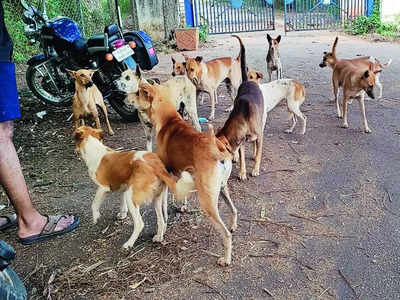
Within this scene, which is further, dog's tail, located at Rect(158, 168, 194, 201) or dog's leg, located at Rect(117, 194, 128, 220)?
dog's leg, located at Rect(117, 194, 128, 220)

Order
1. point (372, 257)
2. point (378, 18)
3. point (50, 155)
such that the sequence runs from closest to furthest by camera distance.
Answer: point (372, 257)
point (50, 155)
point (378, 18)

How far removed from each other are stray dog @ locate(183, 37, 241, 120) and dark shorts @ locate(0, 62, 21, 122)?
3.66 meters

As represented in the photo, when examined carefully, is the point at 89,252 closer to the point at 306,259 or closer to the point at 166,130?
the point at 166,130

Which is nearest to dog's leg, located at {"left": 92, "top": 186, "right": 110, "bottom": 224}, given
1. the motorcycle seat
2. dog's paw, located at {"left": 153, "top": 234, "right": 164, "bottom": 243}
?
dog's paw, located at {"left": 153, "top": 234, "right": 164, "bottom": 243}

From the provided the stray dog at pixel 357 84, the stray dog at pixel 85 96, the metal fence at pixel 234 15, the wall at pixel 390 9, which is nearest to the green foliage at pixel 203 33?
the metal fence at pixel 234 15

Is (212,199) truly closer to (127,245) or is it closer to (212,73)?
(127,245)

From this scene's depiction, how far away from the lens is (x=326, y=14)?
57.0 ft

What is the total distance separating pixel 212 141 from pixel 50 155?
3258mm

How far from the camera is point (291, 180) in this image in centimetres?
467

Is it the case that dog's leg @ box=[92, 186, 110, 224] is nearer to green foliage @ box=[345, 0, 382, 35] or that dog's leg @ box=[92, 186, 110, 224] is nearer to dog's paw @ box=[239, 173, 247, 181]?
dog's paw @ box=[239, 173, 247, 181]

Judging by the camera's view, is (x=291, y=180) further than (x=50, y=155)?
No

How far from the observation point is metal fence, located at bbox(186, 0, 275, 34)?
677 inches

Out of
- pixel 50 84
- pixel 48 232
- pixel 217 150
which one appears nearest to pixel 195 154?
pixel 217 150

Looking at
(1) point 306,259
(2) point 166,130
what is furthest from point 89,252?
(1) point 306,259
